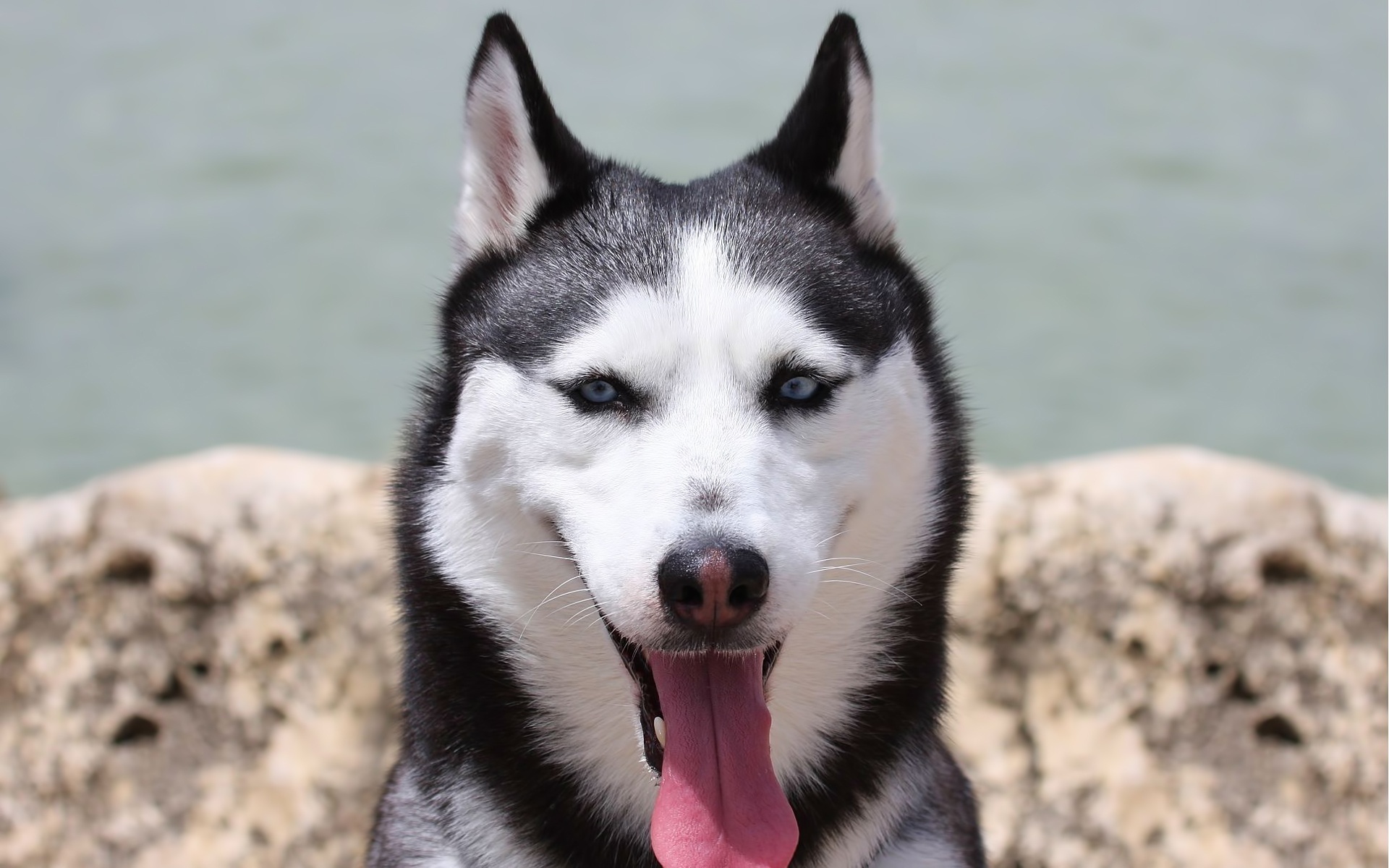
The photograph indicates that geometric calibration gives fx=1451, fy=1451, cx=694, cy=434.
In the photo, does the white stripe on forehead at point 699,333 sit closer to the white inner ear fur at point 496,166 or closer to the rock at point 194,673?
the white inner ear fur at point 496,166

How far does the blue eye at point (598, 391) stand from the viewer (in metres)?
2.66

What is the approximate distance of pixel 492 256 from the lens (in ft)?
10.2

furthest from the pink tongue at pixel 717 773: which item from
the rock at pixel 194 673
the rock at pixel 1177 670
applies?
the rock at pixel 194 673

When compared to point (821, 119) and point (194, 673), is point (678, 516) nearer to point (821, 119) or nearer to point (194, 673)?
point (821, 119)

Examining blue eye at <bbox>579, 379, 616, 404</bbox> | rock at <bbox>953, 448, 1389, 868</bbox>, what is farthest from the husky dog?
rock at <bbox>953, 448, 1389, 868</bbox>

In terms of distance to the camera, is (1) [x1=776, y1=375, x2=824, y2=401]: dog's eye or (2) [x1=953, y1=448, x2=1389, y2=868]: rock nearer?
(1) [x1=776, y1=375, x2=824, y2=401]: dog's eye

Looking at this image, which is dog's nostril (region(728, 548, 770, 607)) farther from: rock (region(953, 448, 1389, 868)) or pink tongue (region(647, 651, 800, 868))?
rock (region(953, 448, 1389, 868))

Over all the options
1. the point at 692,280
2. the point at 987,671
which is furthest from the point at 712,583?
the point at 987,671

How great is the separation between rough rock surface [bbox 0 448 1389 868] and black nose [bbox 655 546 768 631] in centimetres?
240

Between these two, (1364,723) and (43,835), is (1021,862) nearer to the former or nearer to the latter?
(1364,723)

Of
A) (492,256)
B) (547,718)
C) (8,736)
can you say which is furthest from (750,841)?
(8,736)

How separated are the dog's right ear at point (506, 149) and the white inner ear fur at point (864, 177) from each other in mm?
562

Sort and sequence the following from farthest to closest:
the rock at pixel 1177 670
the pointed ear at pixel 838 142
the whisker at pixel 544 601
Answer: the rock at pixel 1177 670, the pointed ear at pixel 838 142, the whisker at pixel 544 601

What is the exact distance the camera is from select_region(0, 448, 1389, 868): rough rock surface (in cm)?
446
